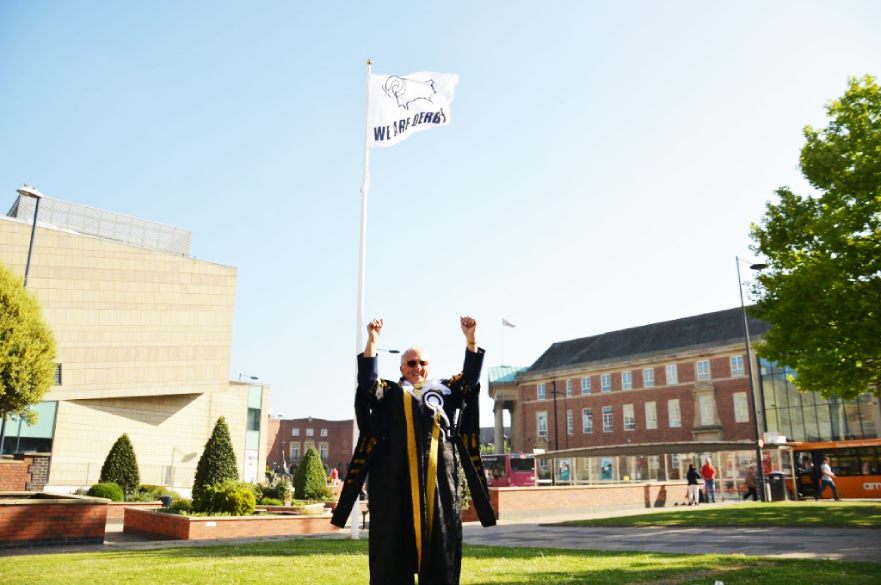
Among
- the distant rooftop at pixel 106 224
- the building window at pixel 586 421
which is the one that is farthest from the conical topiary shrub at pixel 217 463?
the building window at pixel 586 421

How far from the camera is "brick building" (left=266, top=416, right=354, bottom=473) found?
95.8m

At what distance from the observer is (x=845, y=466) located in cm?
3098

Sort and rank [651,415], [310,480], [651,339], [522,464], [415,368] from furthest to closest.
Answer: [651,339] → [651,415] → [522,464] → [310,480] → [415,368]

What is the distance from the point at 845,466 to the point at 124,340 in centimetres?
3927

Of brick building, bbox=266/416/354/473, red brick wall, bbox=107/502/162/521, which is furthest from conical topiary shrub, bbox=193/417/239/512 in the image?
brick building, bbox=266/416/354/473

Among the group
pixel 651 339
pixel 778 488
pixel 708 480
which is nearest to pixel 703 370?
pixel 651 339

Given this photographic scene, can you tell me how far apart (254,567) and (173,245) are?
4069cm

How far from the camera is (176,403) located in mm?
43094

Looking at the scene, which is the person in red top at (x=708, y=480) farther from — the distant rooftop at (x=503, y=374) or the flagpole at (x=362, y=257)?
Result: the distant rooftop at (x=503, y=374)

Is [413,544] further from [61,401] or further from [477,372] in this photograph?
[61,401]

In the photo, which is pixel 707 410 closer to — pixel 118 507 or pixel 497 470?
pixel 497 470

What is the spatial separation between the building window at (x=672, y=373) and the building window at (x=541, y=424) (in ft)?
47.0

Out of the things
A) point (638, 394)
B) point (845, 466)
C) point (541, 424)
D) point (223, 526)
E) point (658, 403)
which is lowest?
point (223, 526)

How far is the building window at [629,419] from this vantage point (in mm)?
61156
